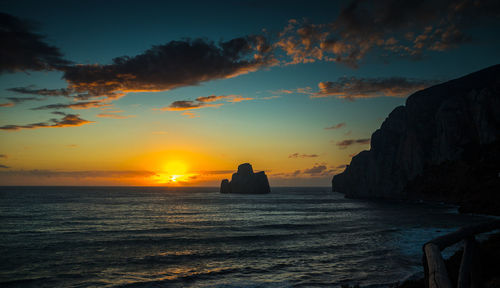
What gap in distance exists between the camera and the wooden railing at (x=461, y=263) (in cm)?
350

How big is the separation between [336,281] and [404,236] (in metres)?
20.9

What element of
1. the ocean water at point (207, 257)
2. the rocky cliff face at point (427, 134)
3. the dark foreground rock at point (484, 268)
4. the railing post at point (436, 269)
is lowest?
the ocean water at point (207, 257)

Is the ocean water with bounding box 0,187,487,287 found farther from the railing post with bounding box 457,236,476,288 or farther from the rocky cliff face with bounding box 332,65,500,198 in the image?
the rocky cliff face with bounding box 332,65,500,198

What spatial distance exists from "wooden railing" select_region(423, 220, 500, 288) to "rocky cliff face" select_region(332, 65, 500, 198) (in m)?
98.6

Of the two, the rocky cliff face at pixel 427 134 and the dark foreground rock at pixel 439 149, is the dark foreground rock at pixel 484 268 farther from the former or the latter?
the rocky cliff face at pixel 427 134

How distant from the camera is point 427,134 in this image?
363 feet

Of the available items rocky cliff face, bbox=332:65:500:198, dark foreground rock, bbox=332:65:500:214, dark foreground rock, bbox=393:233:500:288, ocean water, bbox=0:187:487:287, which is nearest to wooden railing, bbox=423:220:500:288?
dark foreground rock, bbox=393:233:500:288

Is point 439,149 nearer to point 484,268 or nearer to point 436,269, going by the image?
point 484,268

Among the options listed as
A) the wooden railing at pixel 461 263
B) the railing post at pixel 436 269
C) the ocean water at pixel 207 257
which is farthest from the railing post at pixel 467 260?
the ocean water at pixel 207 257

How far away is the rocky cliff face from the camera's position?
88750mm

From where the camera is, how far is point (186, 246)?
3080cm

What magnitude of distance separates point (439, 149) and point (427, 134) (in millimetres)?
13628

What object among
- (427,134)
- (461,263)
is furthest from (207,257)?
(427,134)

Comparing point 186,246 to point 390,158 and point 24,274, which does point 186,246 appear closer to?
point 24,274
